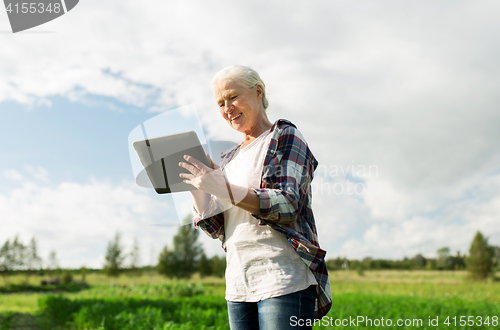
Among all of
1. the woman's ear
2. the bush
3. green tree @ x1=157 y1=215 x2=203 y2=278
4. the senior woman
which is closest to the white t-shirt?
the senior woman

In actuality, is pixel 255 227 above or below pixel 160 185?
below

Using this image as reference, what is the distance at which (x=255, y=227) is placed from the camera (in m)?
1.30

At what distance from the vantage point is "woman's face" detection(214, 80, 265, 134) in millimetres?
1395

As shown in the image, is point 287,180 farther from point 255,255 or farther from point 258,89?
point 258,89

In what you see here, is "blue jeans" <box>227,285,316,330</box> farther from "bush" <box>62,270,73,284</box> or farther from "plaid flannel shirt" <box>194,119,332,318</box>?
"bush" <box>62,270,73,284</box>

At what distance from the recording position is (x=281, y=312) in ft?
3.87

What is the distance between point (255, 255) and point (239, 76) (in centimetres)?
69

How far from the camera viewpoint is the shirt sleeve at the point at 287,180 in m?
1.15

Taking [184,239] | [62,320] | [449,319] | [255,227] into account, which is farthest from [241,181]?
[184,239]

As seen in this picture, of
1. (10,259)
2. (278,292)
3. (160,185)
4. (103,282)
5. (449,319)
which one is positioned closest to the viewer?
(278,292)

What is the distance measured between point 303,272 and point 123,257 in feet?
85.7

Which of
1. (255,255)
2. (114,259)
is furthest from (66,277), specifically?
(255,255)

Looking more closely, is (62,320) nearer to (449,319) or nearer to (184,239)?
(449,319)

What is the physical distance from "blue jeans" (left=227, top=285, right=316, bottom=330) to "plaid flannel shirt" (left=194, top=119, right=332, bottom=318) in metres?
0.09
